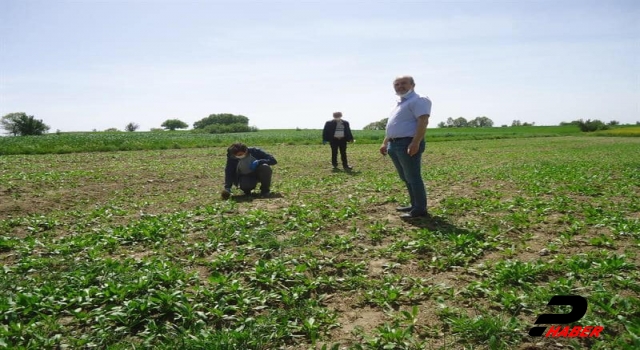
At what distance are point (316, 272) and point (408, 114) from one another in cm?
309

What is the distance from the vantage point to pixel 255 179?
9.50 meters

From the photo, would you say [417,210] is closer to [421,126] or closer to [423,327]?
[421,126]

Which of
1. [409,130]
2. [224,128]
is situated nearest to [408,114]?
[409,130]

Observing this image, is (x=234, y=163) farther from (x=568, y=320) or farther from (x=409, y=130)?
(x=568, y=320)

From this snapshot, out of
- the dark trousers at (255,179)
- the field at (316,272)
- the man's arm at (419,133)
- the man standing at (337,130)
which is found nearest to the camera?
the field at (316,272)

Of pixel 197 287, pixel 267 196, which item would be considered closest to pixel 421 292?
pixel 197 287

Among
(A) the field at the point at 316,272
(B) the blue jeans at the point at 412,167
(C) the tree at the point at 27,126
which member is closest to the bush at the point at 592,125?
(A) the field at the point at 316,272

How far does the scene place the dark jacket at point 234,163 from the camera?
9203 mm

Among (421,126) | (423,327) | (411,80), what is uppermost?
(411,80)

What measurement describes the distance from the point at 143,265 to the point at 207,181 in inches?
322

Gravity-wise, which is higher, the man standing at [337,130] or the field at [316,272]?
the man standing at [337,130]

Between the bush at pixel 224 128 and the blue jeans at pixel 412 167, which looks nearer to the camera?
the blue jeans at pixel 412 167

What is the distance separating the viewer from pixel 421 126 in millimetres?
5891

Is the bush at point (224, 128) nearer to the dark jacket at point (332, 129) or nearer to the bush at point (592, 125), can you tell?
the dark jacket at point (332, 129)
